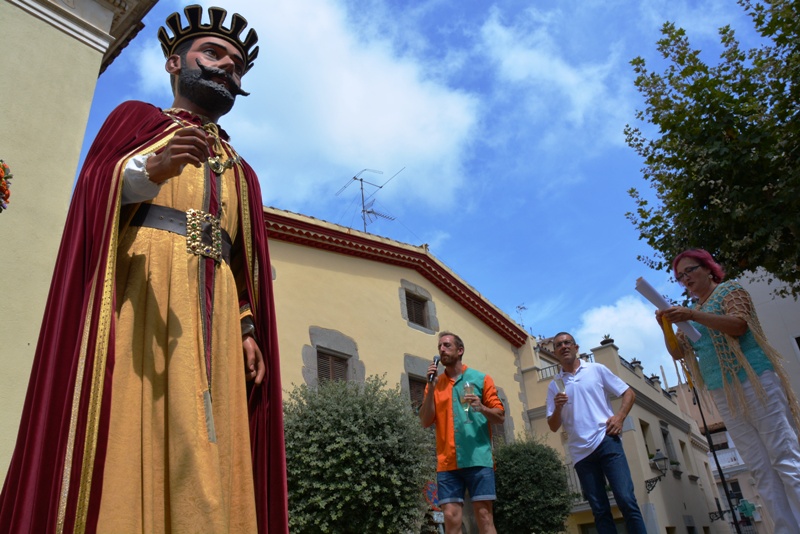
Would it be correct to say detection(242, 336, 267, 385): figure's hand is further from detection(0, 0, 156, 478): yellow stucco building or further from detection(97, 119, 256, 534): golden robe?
detection(0, 0, 156, 478): yellow stucco building

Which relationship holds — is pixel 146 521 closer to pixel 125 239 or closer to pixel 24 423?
pixel 24 423

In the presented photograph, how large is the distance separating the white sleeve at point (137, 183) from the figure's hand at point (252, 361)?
0.68 m

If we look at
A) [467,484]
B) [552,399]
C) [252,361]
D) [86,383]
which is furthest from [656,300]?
[86,383]

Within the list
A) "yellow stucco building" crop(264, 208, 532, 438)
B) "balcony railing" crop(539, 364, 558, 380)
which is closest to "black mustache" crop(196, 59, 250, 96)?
"yellow stucco building" crop(264, 208, 532, 438)

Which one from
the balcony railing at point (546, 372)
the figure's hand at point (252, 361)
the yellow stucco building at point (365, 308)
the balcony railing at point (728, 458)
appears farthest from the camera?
the balcony railing at point (728, 458)

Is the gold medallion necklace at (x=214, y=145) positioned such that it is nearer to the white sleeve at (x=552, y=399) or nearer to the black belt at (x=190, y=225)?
the black belt at (x=190, y=225)

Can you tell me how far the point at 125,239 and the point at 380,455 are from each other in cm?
638

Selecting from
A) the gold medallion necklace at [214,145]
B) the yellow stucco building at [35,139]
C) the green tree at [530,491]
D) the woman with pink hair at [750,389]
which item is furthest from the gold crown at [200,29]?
the green tree at [530,491]

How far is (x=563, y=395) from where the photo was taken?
5039 mm

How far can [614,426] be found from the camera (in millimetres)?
4836

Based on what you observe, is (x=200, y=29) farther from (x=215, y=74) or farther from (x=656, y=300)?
(x=656, y=300)

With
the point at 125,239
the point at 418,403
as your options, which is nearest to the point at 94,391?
the point at 125,239

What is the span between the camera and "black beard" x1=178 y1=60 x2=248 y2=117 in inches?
106

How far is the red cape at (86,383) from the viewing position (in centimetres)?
179
